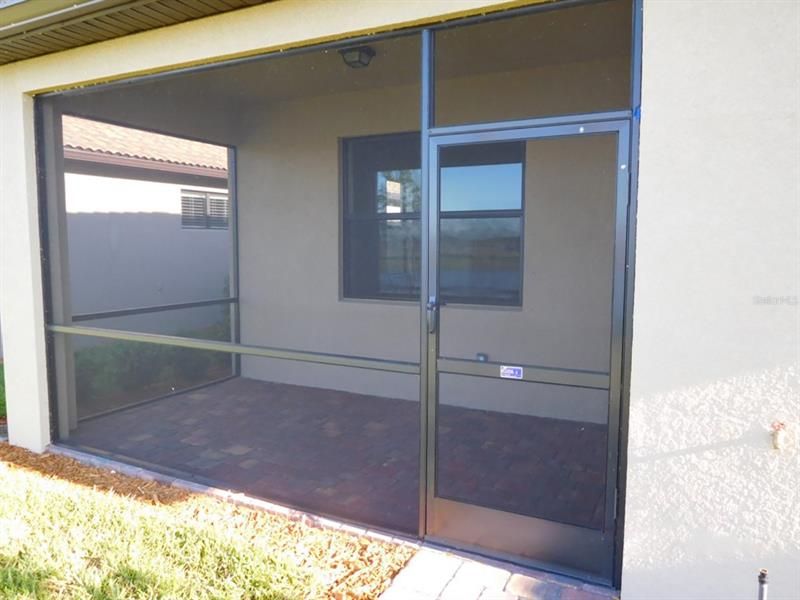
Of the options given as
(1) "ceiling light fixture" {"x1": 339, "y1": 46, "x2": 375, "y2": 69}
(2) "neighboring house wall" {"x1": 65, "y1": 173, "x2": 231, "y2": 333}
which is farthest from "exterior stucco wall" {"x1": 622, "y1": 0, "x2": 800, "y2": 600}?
(2) "neighboring house wall" {"x1": 65, "y1": 173, "x2": 231, "y2": 333}

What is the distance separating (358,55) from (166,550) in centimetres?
339

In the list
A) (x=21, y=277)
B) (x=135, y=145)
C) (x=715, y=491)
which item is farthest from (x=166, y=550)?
(x=135, y=145)

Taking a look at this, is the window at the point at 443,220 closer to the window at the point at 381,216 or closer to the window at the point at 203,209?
the window at the point at 381,216

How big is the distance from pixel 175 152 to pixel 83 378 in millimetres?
3967

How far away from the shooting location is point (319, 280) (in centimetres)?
599

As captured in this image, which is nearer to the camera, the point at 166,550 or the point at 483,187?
the point at 166,550

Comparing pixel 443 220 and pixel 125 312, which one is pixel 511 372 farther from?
pixel 125 312

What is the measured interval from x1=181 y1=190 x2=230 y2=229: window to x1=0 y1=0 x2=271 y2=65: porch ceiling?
6.09 meters

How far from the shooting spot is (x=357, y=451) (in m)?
4.28

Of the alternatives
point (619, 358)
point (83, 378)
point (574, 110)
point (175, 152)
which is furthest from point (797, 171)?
point (175, 152)

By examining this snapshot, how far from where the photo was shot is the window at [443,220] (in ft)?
16.8

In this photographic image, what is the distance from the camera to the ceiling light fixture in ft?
13.4

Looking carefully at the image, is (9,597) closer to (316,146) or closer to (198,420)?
(198,420)

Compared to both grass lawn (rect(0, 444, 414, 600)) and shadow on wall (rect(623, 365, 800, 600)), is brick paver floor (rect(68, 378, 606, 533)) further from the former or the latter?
shadow on wall (rect(623, 365, 800, 600))
